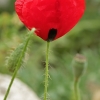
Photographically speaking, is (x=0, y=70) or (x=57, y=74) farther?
(x=0, y=70)

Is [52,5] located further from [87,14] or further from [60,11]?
[87,14]

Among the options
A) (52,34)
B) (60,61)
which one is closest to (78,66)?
(52,34)

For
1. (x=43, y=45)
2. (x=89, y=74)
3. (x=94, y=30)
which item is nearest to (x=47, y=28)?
(x=89, y=74)

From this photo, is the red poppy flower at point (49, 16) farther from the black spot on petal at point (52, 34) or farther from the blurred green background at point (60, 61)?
the blurred green background at point (60, 61)

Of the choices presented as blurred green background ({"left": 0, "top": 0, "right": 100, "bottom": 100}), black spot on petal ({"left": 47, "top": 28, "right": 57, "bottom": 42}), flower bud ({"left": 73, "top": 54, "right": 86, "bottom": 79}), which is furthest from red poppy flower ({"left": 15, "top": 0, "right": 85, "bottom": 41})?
blurred green background ({"left": 0, "top": 0, "right": 100, "bottom": 100})

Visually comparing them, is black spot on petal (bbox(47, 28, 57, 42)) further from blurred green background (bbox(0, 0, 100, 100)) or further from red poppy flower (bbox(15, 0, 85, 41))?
blurred green background (bbox(0, 0, 100, 100))

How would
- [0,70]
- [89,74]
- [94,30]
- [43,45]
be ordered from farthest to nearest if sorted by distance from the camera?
[94,30] → [43,45] → [0,70] → [89,74]

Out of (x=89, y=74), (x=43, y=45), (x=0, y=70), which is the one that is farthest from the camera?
(x=43, y=45)

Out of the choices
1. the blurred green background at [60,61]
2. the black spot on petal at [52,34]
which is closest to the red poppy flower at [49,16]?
the black spot on petal at [52,34]
